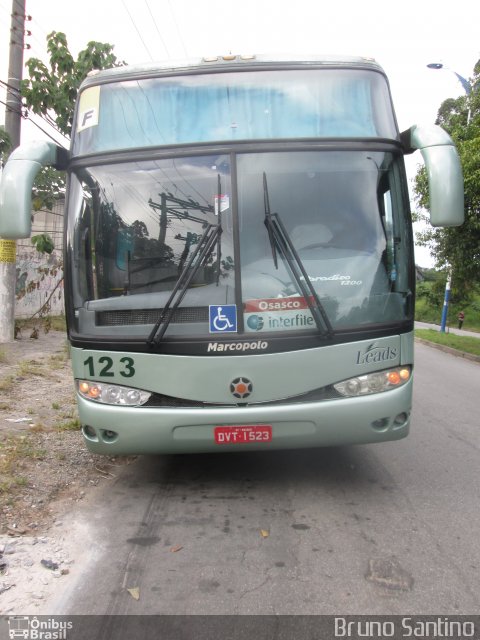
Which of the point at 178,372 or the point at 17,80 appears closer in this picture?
the point at 178,372

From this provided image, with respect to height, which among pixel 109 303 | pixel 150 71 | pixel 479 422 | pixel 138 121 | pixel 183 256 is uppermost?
pixel 150 71

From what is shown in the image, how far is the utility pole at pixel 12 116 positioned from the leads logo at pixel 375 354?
29.0ft

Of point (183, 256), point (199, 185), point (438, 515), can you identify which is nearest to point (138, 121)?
point (199, 185)

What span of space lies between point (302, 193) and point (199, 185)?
73cm

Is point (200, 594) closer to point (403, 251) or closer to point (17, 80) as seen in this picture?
point (403, 251)

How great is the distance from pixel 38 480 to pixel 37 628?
6.26 feet

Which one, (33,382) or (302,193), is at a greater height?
(302,193)

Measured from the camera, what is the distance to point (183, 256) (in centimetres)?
375

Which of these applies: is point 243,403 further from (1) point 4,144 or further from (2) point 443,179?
(1) point 4,144

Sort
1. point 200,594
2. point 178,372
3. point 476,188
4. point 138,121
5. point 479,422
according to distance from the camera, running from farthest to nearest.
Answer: point 476,188 → point 479,422 → point 138,121 → point 178,372 → point 200,594

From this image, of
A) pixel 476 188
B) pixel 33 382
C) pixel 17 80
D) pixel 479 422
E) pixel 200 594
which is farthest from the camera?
pixel 476 188

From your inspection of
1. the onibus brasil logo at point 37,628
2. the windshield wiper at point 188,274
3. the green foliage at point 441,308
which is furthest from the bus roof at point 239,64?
the green foliage at point 441,308

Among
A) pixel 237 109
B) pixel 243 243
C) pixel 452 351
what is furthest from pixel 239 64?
pixel 452 351

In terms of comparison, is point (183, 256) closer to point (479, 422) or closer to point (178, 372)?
point (178, 372)
